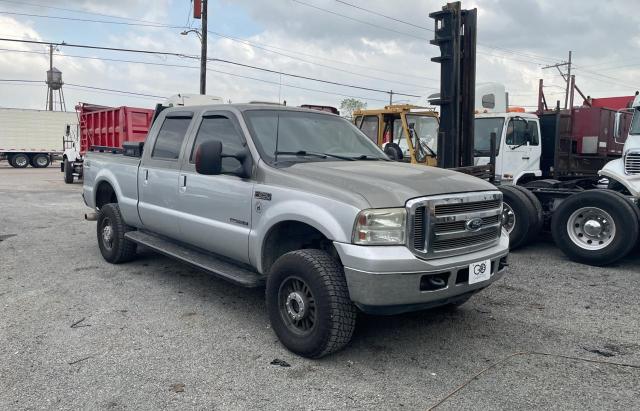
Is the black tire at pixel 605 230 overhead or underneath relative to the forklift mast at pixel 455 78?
underneath

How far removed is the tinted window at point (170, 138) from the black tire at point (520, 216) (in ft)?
15.7

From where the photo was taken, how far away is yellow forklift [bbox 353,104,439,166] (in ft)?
33.8

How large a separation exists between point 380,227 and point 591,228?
4.78 meters

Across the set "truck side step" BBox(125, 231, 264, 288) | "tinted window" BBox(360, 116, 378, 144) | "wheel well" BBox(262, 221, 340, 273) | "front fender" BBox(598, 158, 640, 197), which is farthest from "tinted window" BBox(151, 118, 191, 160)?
"front fender" BBox(598, 158, 640, 197)

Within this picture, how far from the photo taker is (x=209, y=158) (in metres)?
4.27

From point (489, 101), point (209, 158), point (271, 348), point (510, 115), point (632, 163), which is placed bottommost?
point (271, 348)

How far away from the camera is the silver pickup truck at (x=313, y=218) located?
3.60m

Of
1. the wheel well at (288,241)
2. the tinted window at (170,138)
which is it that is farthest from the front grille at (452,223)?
the tinted window at (170,138)

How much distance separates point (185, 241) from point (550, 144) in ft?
26.3

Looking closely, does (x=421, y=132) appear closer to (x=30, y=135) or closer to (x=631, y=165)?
(x=631, y=165)

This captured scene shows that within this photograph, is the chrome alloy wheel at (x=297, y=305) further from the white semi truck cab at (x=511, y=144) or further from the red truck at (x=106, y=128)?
the red truck at (x=106, y=128)

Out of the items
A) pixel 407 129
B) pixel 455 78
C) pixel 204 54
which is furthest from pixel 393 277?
pixel 204 54

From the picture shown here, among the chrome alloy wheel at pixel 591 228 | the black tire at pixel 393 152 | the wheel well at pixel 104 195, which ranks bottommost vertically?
the chrome alloy wheel at pixel 591 228

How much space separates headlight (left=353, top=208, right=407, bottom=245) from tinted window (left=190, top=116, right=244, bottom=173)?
1.49 meters
